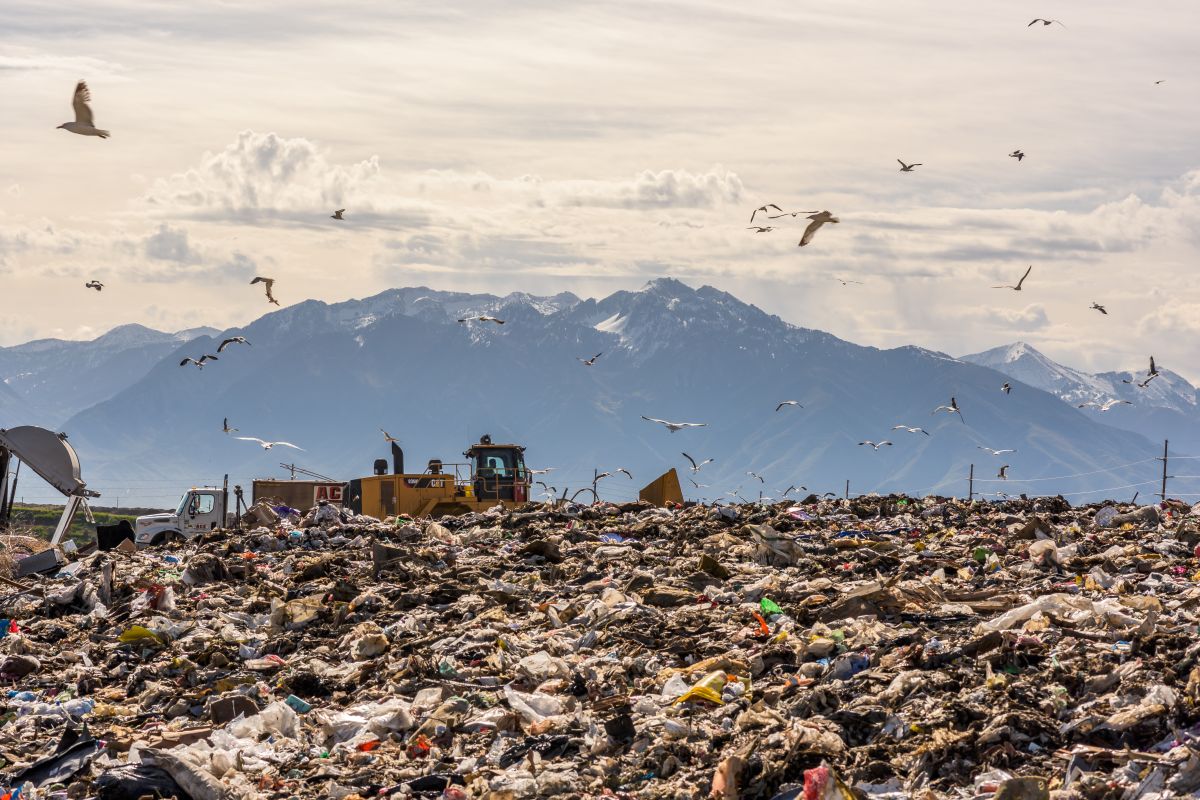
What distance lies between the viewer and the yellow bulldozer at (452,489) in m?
23.5

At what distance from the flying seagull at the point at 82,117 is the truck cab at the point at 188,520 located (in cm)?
1080

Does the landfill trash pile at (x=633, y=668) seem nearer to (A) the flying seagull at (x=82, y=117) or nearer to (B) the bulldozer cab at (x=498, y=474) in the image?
(A) the flying seagull at (x=82, y=117)

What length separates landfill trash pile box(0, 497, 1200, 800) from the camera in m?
7.27

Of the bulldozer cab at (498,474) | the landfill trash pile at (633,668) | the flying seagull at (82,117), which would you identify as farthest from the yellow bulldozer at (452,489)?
the flying seagull at (82,117)

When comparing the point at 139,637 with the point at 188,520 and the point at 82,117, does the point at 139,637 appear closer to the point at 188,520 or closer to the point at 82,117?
the point at 82,117

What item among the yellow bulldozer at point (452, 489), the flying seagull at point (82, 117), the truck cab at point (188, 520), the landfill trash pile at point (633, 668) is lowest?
the truck cab at point (188, 520)

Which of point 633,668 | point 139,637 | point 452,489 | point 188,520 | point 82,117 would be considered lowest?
point 188,520

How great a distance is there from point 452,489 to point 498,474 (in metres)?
0.95

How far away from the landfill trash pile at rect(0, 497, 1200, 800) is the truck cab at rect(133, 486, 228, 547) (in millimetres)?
7359

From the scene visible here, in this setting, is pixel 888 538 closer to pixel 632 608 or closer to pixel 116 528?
pixel 632 608

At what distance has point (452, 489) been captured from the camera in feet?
78.3

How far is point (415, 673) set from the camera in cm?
1045

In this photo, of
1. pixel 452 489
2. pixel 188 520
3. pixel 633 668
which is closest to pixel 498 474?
pixel 452 489

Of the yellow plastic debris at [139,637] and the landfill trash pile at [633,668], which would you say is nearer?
the landfill trash pile at [633,668]
